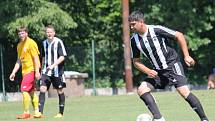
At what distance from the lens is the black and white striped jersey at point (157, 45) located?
1030 cm

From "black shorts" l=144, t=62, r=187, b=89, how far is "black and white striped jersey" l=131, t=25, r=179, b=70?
3.1 inches

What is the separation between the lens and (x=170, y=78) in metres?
10.4

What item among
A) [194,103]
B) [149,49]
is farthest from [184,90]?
[149,49]

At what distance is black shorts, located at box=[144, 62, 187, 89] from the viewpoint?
10359mm

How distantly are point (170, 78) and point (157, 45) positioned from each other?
56 cm

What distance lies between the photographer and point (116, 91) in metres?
31.5

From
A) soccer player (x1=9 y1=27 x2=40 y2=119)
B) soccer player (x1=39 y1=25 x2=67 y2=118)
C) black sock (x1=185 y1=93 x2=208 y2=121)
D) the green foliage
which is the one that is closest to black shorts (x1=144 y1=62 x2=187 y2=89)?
black sock (x1=185 y1=93 x2=208 y2=121)

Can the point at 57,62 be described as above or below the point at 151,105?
above

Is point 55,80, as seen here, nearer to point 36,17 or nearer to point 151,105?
point 151,105

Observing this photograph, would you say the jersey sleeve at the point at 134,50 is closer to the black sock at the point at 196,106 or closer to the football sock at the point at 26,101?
the black sock at the point at 196,106

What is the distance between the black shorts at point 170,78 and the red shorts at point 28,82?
4330mm

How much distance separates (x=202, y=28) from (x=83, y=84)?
25.3ft

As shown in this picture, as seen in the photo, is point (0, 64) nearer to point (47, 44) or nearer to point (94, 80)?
point (94, 80)

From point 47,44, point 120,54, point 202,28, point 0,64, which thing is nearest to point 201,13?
point 202,28
